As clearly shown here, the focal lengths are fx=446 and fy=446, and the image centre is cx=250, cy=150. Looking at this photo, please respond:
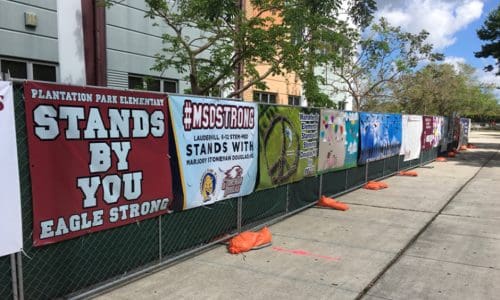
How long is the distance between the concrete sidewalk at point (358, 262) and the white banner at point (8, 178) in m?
1.18

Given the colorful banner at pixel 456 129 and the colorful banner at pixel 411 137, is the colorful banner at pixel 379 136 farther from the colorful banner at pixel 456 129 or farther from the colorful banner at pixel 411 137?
the colorful banner at pixel 456 129

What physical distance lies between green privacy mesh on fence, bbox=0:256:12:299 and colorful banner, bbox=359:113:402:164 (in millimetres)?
8540

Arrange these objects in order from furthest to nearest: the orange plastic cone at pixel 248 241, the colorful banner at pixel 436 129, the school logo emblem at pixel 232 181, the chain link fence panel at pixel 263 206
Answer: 1. the colorful banner at pixel 436 129
2. the chain link fence panel at pixel 263 206
3. the school logo emblem at pixel 232 181
4. the orange plastic cone at pixel 248 241

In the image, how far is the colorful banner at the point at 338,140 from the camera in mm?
8820

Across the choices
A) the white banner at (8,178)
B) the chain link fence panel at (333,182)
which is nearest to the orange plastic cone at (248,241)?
the white banner at (8,178)

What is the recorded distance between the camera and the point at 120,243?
14.9 feet

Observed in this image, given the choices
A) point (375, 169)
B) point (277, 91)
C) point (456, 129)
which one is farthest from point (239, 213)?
point (456, 129)

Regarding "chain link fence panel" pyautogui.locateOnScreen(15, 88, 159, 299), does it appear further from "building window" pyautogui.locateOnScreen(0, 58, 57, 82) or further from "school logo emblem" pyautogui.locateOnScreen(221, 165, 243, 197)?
"building window" pyautogui.locateOnScreen(0, 58, 57, 82)

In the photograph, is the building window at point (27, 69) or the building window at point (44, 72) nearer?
the building window at point (27, 69)

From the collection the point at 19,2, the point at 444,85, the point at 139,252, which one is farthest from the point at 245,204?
the point at 444,85

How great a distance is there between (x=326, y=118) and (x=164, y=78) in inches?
239

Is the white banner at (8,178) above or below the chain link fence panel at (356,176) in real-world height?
above

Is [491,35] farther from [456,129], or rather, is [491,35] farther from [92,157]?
[92,157]

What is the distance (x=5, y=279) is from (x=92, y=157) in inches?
47.4
